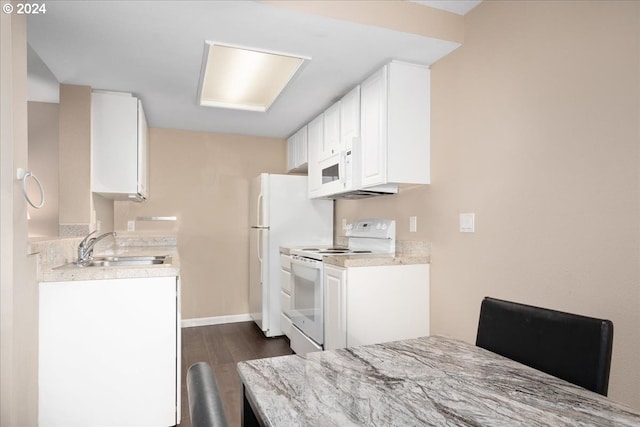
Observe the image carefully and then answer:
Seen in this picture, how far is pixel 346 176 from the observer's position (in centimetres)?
303

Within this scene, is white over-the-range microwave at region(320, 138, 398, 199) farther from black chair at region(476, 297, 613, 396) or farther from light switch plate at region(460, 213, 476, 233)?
black chair at region(476, 297, 613, 396)

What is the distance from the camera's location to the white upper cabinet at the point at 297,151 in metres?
4.08

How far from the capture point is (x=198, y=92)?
304cm

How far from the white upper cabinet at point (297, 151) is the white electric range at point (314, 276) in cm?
102

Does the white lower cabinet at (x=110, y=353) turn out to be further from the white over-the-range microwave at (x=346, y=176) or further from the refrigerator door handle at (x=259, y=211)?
the refrigerator door handle at (x=259, y=211)

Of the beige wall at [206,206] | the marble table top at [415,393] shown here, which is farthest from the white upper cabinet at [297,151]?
the marble table top at [415,393]

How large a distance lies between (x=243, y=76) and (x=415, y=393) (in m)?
2.64

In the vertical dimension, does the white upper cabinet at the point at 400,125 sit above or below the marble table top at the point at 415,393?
above

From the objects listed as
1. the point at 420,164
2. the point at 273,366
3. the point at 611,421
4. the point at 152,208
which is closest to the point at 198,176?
the point at 152,208

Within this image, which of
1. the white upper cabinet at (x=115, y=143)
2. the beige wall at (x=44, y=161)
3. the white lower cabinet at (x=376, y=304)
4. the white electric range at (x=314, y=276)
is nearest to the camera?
the white lower cabinet at (x=376, y=304)

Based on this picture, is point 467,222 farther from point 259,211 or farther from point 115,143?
point 115,143

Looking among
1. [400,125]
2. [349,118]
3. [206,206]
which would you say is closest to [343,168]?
[349,118]

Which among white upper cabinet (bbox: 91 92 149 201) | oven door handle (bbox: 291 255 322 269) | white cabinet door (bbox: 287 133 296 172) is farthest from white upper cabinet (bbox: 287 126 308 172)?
white upper cabinet (bbox: 91 92 149 201)

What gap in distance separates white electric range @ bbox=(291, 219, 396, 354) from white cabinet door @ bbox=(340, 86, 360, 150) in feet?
2.41
